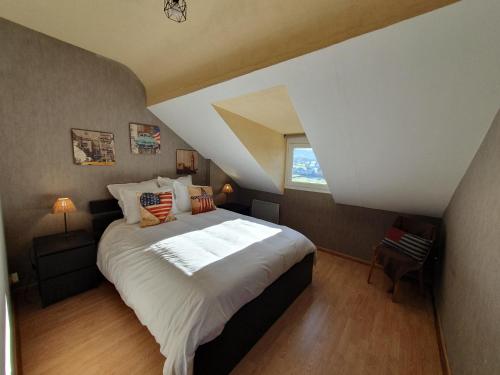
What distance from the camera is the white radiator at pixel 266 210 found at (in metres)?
3.62

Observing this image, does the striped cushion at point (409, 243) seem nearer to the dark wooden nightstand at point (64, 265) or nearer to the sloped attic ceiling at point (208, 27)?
the sloped attic ceiling at point (208, 27)

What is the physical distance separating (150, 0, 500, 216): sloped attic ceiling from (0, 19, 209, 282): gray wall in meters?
0.68

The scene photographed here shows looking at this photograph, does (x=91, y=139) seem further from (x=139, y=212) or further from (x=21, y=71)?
(x=139, y=212)

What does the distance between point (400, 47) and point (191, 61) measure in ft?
5.29

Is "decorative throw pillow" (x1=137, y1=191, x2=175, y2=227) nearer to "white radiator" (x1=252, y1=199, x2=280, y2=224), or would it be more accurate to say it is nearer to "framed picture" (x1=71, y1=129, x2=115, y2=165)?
"framed picture" (x1=71, y1=129, x2=115, y2=165)

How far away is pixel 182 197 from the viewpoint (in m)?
2.76

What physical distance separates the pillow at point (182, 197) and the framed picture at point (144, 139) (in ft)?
2.03

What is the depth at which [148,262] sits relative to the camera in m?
1.51

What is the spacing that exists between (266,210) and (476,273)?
276cm

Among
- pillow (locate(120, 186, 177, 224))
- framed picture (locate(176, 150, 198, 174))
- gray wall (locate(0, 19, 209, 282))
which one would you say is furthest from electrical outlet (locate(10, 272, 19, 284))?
framed picture (locate(176, 150, 198, 174))

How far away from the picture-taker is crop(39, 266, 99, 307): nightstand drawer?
1.77 metres

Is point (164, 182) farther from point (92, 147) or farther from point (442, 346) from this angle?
point (442, 346)

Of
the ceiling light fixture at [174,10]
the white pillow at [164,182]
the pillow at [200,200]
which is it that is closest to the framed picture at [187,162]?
the white pillow at [164,182]

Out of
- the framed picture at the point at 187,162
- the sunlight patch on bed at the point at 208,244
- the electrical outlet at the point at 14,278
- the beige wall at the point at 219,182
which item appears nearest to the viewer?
the sunlight patch on bed at the point at 208,244
